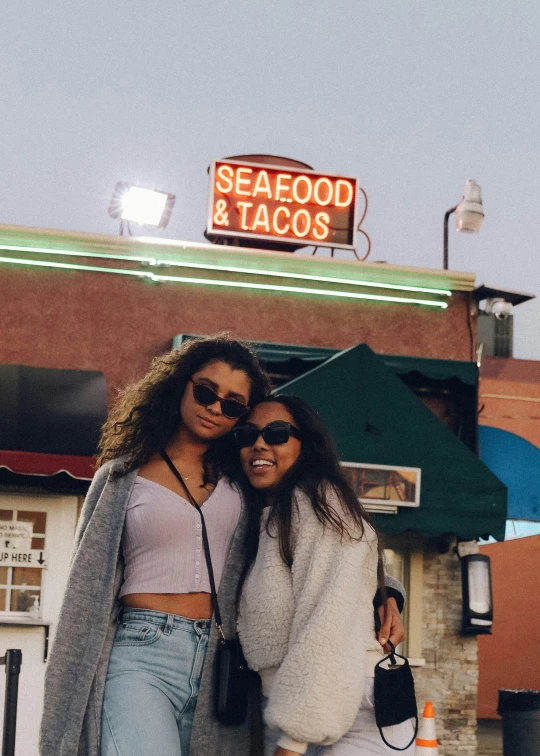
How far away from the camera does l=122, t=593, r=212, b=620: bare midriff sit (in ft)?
11.2

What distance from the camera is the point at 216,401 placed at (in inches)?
144

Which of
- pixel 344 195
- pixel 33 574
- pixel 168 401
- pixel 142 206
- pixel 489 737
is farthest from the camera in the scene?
pixel 489 737

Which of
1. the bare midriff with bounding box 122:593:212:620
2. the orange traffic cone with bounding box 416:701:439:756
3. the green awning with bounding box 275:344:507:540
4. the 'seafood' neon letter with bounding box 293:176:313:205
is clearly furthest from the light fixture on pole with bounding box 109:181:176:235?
the bare midriff with bounding box 122:593:212:620

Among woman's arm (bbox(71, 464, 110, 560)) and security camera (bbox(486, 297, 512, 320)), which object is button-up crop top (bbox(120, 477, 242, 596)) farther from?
security camera (bbox(486, 297, 512, 320))

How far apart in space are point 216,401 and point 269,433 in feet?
0.84

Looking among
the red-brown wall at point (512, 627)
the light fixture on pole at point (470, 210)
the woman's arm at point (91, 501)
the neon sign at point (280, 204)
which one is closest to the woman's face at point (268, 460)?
the woman's arm at point (91, 501)

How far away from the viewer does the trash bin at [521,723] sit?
1134 centimetres

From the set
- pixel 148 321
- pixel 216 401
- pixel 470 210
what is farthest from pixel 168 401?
pixel 470 210

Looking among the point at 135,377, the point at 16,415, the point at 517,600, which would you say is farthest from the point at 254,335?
the point at 517,600

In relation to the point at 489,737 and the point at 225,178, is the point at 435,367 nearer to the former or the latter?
the point at 225,178

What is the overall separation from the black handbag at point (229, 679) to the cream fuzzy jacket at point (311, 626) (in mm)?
77

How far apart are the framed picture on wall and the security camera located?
11.1ft

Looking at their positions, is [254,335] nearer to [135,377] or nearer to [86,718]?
[135,377]

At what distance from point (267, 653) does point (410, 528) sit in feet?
21.7
